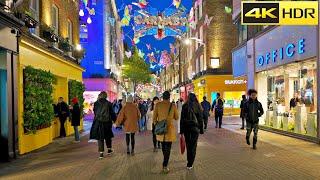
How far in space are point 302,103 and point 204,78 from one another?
27.7 m

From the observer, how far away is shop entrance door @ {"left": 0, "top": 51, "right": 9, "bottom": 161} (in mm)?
12641

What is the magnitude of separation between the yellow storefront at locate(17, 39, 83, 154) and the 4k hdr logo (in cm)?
650

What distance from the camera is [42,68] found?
17.1m

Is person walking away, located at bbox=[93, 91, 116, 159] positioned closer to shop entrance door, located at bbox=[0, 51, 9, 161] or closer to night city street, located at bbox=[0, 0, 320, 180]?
night city street, located at bbox=[0, 0, 320, 180]

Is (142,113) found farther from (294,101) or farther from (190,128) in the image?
(190,128)

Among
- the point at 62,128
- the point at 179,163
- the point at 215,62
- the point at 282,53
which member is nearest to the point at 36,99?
the point at 62,128

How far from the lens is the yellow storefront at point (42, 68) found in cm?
1398

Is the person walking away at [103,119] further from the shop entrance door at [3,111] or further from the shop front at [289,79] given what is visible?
the shop front at [289,79]

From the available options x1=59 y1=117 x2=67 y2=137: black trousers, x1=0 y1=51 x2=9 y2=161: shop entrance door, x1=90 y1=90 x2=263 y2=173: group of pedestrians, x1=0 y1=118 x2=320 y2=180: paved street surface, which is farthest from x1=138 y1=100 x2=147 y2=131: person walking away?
x1=0 y1=51 x2=9 y2=161: shop entrance door

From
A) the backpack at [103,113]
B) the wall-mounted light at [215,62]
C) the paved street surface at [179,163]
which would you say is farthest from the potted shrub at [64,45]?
the wall-mounted light at [215,62]

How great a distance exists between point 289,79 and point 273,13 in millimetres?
8208

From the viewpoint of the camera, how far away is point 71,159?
42.4ft

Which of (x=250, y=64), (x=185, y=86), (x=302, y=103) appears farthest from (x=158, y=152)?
(x=185, y=86)

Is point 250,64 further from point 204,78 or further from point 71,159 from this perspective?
point 204,78
